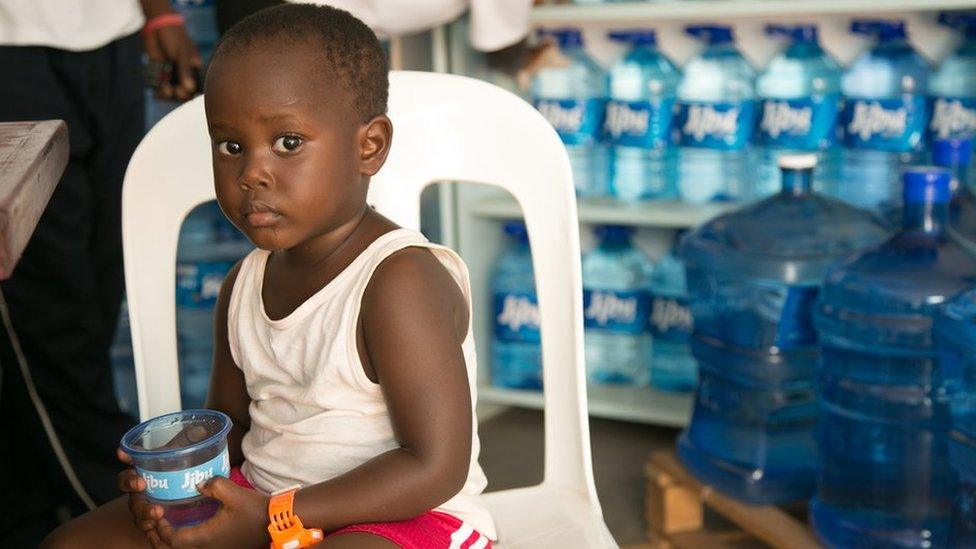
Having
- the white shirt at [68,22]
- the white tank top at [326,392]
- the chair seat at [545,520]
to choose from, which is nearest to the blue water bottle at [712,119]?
the white shirt at [68,22]

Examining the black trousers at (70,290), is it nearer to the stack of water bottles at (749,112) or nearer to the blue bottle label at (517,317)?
the blue bottle label at (517,317)

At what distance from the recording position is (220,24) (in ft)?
6.72

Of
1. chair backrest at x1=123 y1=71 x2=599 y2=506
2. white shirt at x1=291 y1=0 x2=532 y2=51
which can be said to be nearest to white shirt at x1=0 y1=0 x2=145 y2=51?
white shirt at x1=291 y1=0 x2=532 y2=51

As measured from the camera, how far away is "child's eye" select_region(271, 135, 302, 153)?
1123mm

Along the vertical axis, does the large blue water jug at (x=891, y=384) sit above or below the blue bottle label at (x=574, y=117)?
below

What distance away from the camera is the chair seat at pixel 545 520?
132 centimetres

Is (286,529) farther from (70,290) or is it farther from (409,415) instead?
(70,290)

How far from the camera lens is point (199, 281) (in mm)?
3018

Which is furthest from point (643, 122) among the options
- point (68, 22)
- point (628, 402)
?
point (68, 22)

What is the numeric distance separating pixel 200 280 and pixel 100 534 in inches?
74.3

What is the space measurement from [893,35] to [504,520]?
1.64m

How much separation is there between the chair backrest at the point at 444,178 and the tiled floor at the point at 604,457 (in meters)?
1.04

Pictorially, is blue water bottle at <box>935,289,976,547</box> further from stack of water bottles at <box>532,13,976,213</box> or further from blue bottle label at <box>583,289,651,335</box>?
blue bottle label at <box>583,289,651,335</box>

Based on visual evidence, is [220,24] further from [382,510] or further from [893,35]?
[893,35]
